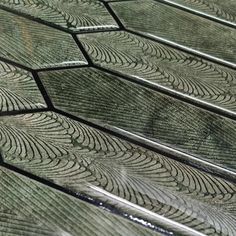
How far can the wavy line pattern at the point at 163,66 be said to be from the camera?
2.77 ft

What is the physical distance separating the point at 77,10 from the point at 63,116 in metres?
0.34

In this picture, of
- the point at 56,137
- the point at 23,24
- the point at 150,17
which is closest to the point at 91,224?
the point at 56,137

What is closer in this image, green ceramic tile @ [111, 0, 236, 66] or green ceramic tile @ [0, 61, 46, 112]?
green ceramic tile @ [0, 61, 46, 112]

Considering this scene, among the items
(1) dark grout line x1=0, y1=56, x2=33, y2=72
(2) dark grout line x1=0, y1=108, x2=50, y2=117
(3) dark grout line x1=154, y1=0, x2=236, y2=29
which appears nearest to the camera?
(2) dark grout line x1=0, y1=108, x2=50, y2=117

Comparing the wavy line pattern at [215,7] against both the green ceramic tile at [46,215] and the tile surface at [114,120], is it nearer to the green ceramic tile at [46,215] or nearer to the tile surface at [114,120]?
the tile surface at [114,120]

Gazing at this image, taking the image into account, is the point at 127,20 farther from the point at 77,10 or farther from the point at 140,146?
the point at 140,146

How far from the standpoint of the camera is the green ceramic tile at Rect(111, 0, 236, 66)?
3.22 ft

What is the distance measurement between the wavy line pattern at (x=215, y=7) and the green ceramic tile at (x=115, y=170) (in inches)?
20.7

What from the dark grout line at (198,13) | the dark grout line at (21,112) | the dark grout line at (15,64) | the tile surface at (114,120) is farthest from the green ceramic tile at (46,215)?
the dark grout line at (198,13)

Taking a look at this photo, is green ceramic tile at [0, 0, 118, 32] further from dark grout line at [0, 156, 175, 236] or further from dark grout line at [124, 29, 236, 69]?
dark grout line at [0, 156, 175, 236]

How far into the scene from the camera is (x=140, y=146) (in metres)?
0.68

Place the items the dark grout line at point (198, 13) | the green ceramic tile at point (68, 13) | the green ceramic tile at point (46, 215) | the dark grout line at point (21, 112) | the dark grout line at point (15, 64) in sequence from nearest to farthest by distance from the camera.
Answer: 1. the green ceramic tile at point (46, 215)
2. the dark grout line at point (21, 112)
3. the dark grout line at point (15, 64)
4. the green ceramic tile at point (68, 13)
5. the dark grout line at point (198, 13)

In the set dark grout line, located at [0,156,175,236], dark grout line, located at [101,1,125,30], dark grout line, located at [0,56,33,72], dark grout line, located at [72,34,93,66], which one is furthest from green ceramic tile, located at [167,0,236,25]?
dark grout line, located at [0,156,175,236]

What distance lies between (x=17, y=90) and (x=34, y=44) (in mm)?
148
